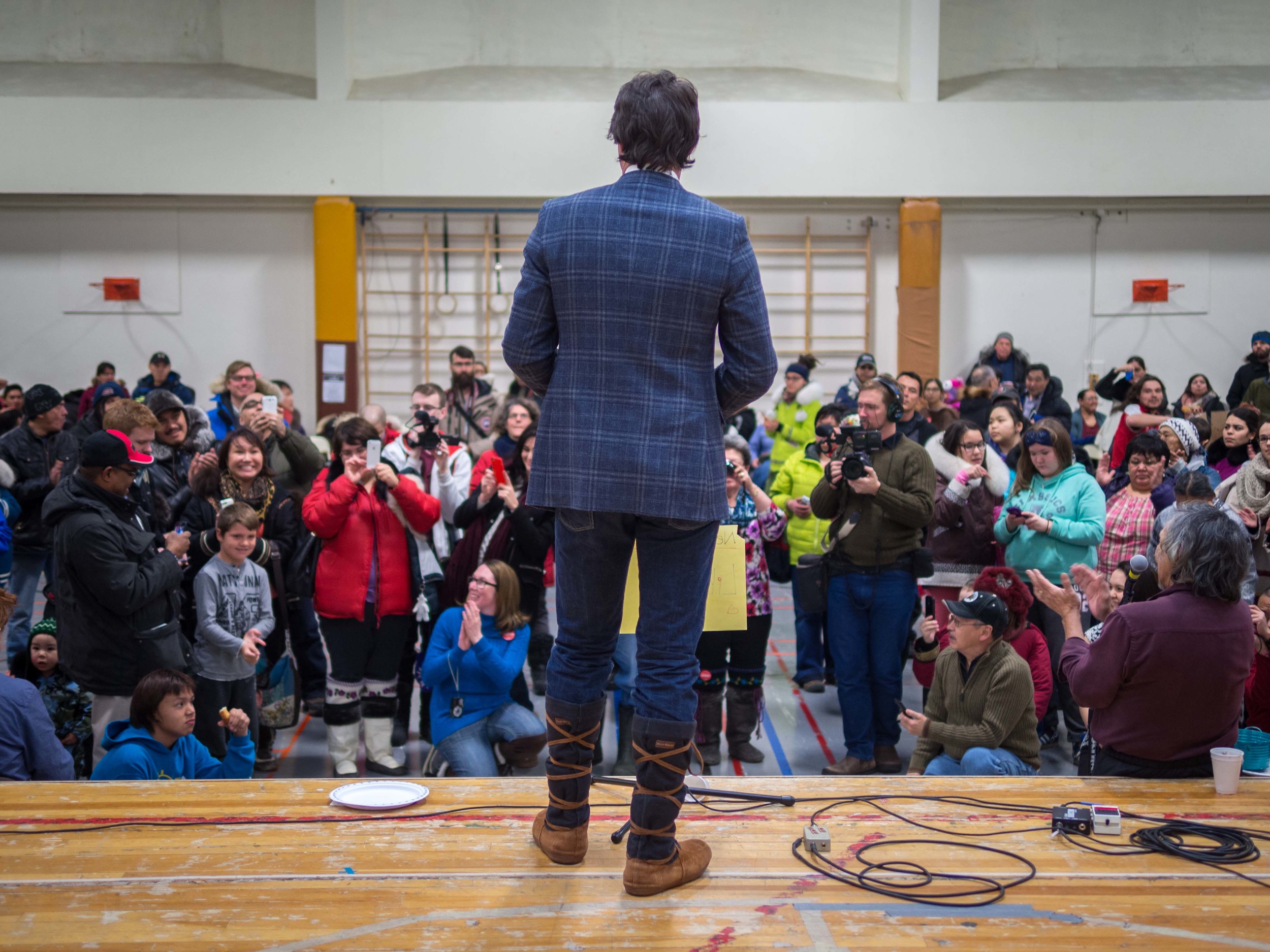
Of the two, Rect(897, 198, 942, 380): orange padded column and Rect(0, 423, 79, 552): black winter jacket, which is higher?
Rect(897, 198, 942, 380): orange padded column

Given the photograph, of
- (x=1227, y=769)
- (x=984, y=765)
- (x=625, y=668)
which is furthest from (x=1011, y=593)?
(x=625, y=668)

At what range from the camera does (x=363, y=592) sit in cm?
398

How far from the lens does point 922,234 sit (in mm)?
10367

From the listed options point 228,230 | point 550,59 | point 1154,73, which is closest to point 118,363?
point 228,230

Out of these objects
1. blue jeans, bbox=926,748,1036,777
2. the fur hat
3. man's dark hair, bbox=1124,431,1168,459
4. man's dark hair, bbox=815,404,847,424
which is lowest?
blue jeans, bbox=926,748,1036,777

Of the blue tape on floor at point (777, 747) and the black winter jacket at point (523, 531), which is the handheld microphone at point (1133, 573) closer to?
the blue tape on floor at point (777, 747)

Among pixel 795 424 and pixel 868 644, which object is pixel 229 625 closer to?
pixel 868 644

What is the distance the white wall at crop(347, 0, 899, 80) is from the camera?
35.1ft

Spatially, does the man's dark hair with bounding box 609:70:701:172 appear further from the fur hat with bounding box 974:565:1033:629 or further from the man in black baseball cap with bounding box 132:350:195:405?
the man in black baseball cap with bounding box 132:350:195:405

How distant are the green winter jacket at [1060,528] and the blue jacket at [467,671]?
2095 mm

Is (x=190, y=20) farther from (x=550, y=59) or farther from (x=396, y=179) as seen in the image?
(x=550, y=59)

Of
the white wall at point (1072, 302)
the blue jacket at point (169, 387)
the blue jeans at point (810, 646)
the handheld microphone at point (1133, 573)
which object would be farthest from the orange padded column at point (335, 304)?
the handheld microphone at point (1133, 573)

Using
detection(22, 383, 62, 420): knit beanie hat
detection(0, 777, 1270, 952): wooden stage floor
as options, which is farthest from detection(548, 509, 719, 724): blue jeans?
detection(22, 383, 62, 420): knit beanie hat

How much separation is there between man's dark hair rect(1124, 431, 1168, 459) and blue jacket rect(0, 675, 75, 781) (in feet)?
13.5
